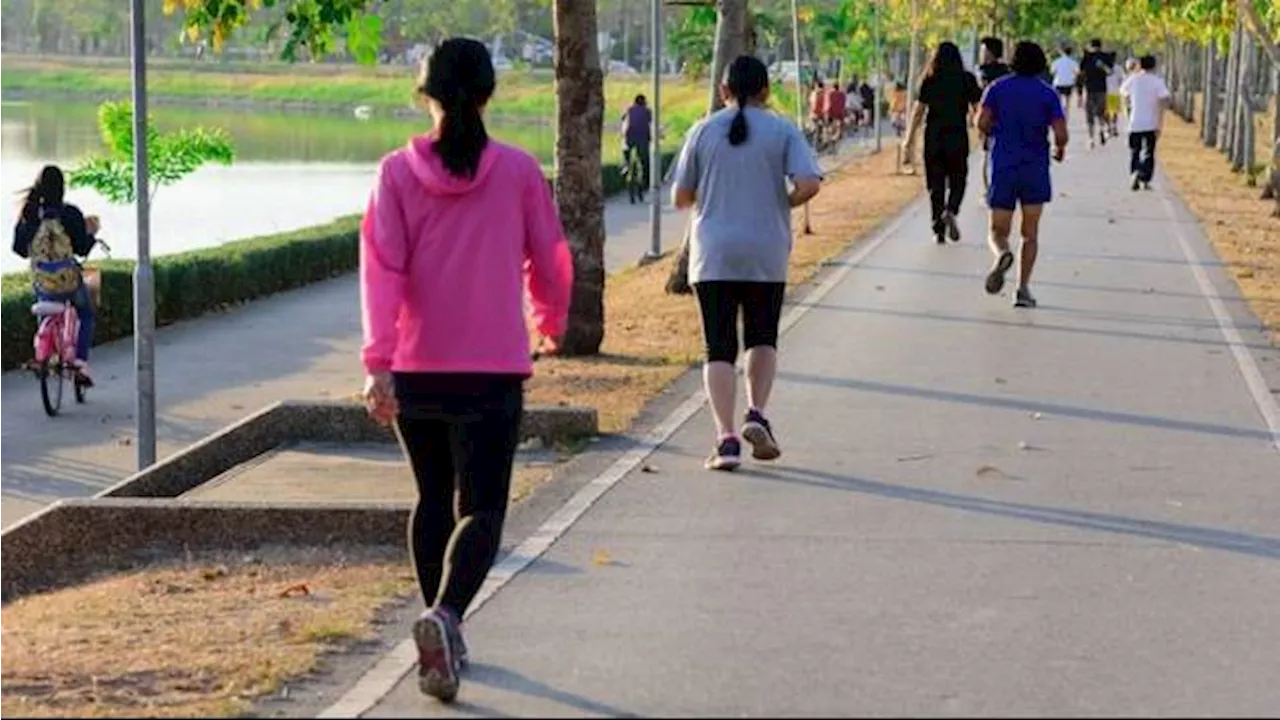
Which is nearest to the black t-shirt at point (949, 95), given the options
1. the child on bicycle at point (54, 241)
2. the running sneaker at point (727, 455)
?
the child on bicycle at point (54, 241)

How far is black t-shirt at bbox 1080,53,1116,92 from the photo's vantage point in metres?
45.8

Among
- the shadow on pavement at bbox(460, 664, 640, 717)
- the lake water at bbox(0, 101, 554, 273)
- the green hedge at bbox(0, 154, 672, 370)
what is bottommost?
the lake water at bbox(0, 101, 554, 273)

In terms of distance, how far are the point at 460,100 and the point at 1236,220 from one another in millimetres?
22945

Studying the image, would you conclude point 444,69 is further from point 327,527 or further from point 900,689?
point 327,527

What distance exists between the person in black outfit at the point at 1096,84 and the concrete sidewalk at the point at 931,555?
3009cm

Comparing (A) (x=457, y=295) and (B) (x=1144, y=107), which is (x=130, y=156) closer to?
(B) (x=1144, y=107)

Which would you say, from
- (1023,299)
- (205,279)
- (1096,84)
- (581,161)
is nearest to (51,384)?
(581,161)

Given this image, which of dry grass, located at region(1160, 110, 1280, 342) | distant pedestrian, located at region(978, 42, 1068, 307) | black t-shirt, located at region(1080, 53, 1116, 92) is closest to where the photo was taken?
distant pedestrian, located at region(978, 42, 1068, 307)

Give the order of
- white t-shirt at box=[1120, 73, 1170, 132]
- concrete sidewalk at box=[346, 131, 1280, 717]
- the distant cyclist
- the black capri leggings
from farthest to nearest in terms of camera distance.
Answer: the distant cyclist → white t-shirt at box=[1120, 73, 1170, 132] → the black capri leggings → concrete sidewalk at box=[346, 131, 1280, 717]

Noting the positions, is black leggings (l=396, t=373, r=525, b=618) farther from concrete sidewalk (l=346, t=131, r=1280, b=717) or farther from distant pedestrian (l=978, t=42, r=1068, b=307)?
distant pedestrian (l=978, t=42, r=1068, b=307)

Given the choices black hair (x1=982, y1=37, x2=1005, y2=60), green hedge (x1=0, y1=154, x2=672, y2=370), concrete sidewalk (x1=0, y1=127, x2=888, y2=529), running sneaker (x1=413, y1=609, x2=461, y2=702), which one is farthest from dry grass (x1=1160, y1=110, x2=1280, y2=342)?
running sneaker (x1=413, y1=609, x2=461, y2=702)

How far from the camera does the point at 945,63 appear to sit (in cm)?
2212

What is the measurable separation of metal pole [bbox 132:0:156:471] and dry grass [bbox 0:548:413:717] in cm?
344

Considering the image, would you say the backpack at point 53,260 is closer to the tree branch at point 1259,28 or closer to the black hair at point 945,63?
the black hair at point 945,63
